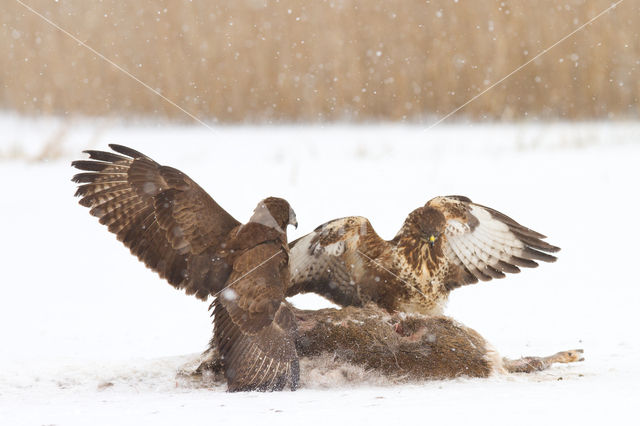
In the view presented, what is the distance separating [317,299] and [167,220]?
2441 mm

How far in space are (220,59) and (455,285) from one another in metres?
7.56

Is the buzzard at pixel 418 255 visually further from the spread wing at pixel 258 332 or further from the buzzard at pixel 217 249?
the spread wing at pixel 258 332

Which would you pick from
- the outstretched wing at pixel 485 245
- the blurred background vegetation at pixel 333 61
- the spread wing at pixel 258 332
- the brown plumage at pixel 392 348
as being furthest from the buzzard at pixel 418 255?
the blurred background vegetation at pixel 333 61

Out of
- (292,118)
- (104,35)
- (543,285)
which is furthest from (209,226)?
(104,35)

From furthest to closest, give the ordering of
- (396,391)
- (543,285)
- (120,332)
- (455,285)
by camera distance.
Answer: (543,285) → (120,332) → (455,285) → (396,391)

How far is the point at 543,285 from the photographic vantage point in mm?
6395

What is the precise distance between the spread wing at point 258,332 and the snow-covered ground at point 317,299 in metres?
0.13

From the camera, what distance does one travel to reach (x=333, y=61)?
11.2 metres

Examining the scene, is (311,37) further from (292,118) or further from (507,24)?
(507,24)

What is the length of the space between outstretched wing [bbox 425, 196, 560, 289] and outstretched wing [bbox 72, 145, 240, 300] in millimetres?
1131

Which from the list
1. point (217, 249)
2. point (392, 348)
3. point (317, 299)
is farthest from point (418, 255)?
point (317, 299)

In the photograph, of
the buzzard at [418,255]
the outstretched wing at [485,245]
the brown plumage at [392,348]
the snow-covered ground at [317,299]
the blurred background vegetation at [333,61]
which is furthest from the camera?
the blurred background vegetation at [333,61]

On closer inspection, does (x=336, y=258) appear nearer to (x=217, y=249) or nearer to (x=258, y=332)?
(x=217, y=249)

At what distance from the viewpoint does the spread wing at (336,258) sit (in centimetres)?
427
